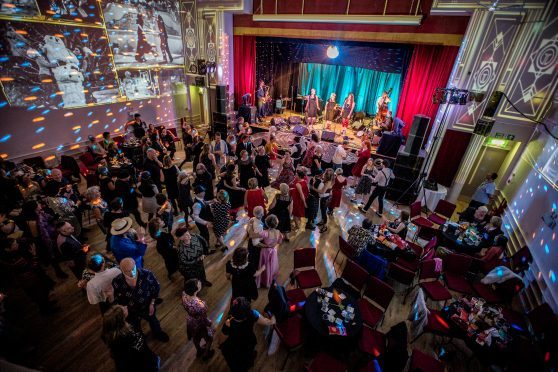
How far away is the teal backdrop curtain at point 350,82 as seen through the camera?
491 inches

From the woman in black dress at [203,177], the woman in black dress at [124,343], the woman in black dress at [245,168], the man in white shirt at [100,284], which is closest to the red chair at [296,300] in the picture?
the woman in black dress at [124,343]

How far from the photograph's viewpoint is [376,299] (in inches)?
136

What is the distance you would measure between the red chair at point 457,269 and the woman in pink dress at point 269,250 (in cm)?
277

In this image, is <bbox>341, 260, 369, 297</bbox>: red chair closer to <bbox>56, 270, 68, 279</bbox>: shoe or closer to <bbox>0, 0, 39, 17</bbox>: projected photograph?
<bbox>56, 270, 68, 279</bbox>: shoe

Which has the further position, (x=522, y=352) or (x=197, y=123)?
(x=197, y=123)

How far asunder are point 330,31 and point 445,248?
7.18m

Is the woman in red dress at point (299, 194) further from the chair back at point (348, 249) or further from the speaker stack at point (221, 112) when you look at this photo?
the speaker stack at point (221, 112)

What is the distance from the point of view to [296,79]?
14.3 metres

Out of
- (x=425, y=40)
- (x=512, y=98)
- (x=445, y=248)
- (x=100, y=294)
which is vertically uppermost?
(x=425, y=40)

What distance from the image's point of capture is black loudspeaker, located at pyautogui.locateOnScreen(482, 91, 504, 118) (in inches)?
218

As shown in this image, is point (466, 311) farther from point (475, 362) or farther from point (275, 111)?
point (275, 111)

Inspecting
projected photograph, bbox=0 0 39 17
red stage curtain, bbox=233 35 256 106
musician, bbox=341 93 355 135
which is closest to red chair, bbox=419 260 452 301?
musician, bbox=341 93 355 135

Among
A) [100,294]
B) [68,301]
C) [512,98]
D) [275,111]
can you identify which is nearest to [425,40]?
[512,98]

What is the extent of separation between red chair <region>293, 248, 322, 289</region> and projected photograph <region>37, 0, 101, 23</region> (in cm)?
875
